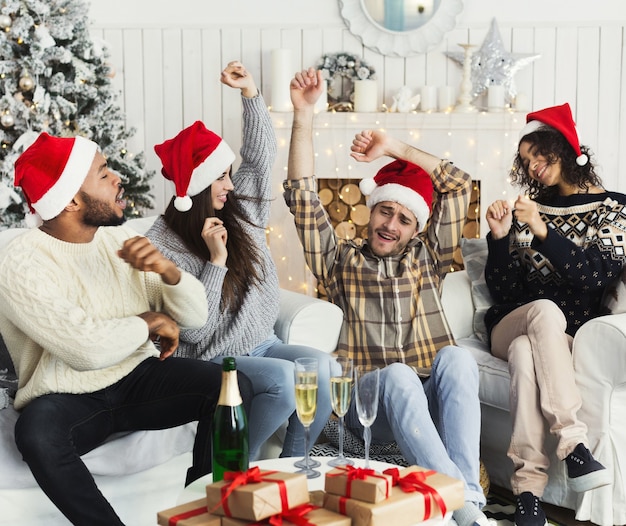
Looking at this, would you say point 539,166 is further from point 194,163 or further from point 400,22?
point 400,22

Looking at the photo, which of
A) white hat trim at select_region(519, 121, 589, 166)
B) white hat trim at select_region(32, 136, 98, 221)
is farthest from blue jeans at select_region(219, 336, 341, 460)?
white hat trim at select_region(519, 121, 589, 166)

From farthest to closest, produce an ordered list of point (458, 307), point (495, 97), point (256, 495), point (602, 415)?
point (495, 97) → point (458, 307) → point (602, 415) → point (256, 495)

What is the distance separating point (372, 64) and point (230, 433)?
9.97ft

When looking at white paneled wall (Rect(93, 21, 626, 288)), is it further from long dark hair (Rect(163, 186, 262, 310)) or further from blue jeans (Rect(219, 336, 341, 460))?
blue jeans (Rect(219, 336, 341, 460))

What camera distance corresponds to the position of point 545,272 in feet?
8.84

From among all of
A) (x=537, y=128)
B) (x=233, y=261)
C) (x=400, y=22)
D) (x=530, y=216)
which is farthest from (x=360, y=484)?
(x=400, y=22)

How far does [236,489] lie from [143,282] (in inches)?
36.1

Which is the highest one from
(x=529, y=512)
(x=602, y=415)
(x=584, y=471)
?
(x=602, y=415)

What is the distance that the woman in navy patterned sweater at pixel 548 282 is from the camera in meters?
2.32

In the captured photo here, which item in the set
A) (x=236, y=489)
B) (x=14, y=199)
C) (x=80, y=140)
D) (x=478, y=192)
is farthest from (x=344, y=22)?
(x=236, y=489)

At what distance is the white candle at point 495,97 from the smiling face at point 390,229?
5.72 feet

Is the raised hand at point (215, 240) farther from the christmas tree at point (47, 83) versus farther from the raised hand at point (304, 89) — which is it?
the christmas tree at point (47, 83)

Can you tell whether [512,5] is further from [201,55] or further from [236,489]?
[236,489]

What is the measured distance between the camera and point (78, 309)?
6.45 ft
